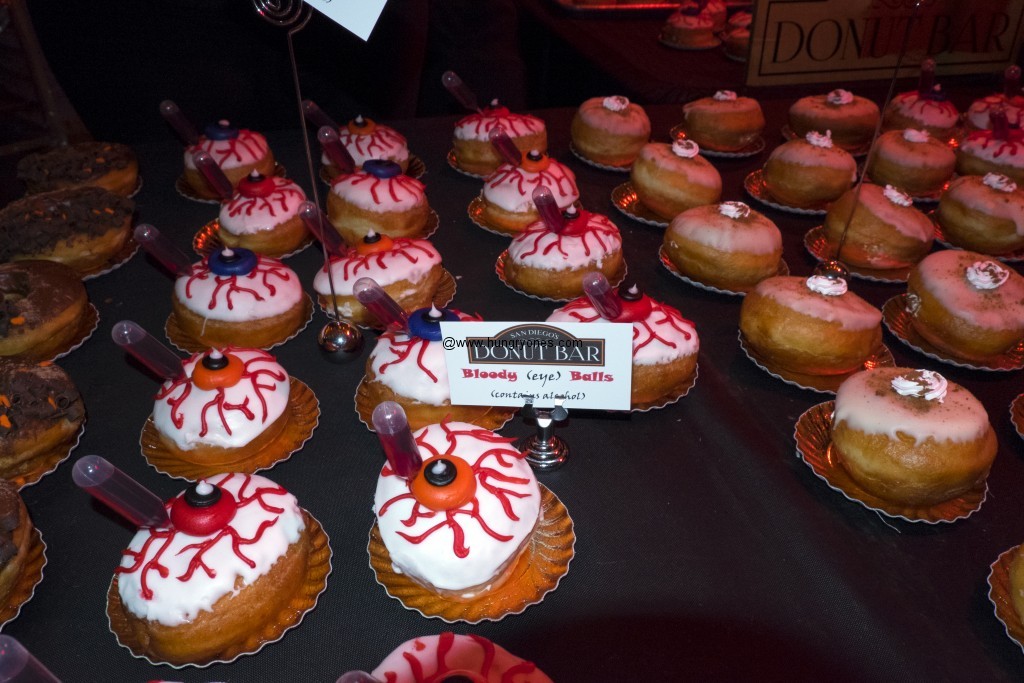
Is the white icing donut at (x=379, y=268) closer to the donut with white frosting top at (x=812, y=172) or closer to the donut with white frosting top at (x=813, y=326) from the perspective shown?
the donut with white frosting top at (x=813, y=326)

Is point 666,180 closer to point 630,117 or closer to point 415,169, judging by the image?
point 630,117

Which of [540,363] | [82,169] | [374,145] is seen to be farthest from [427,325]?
[82,169]

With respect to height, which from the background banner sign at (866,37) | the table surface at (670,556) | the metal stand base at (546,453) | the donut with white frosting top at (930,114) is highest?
the background banner sign at (866,37)

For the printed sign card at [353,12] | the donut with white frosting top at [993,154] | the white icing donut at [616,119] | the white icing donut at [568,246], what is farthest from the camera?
the white icing donut at [616,119]

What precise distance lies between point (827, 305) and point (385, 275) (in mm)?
1534

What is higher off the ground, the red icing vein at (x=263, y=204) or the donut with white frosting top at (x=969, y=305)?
the red icing vein at (x=263, y=204)

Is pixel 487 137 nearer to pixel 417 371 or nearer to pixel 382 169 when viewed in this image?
pixel 382 169

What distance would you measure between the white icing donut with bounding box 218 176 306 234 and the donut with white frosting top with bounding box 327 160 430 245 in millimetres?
207

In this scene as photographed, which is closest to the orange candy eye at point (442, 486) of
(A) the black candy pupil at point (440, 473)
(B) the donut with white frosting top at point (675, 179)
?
(A) the black candy pupil at point (440, 473)

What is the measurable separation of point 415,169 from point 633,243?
1.26 metres

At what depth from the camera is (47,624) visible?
177 centimetres

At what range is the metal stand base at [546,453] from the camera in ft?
7.09

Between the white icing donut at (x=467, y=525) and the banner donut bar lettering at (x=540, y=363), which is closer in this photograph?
the white icing donut at (x=467, y=525)

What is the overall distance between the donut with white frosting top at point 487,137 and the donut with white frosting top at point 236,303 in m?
1.44
